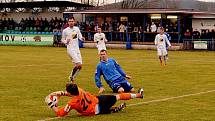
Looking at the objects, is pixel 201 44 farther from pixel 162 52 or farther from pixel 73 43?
pixel 73 43

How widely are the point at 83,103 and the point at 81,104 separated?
0.06m

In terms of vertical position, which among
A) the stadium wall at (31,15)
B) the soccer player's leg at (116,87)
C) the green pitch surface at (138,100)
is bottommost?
the green pitch surface at (138,100)

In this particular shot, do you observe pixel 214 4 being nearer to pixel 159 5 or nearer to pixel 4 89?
pixel 159 5

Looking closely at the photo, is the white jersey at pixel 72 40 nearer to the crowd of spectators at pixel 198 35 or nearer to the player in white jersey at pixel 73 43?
the player in white jersey at pixel 73 43

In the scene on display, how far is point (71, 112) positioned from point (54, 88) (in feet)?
16.5

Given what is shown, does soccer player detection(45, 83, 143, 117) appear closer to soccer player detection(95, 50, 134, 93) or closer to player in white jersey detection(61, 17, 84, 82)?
soccer player detection(95, 50, 134, 93)

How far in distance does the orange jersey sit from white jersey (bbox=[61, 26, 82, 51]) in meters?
8.05

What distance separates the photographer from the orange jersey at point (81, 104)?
12.0 m

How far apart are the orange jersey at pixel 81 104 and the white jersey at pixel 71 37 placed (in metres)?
8.05

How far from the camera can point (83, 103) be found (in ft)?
40.0

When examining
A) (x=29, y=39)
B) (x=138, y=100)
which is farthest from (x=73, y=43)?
(x=29, y=39)

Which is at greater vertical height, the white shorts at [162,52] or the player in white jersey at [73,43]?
the player in white jersey at [73,43]

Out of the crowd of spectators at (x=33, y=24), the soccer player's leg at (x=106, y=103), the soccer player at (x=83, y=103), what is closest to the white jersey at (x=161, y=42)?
the soccer player at (x=83, y=103)

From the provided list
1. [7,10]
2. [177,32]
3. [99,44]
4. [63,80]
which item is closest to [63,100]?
[63,80]
